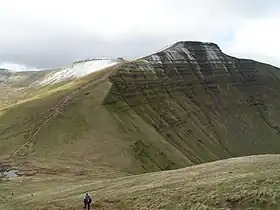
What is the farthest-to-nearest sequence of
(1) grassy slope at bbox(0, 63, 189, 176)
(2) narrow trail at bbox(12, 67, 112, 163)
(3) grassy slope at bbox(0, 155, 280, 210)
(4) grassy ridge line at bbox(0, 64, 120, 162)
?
(4) grassy ridge line at bbox(0, 64, 120, 162), (2) narrow trail at bbox(12, 67, 112, 163), (1) grassy slope at bbox(0, 63, 189, 176), (3) grassy slope at bbox(0, 155, 280, 210)

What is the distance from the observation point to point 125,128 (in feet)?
422

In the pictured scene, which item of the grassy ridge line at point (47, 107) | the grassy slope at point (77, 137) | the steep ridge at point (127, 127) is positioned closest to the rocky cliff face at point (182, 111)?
the steep ridge at point (127, 127)

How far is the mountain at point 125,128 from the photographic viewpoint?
333 ft

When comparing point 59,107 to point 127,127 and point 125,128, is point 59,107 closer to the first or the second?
point 125,128

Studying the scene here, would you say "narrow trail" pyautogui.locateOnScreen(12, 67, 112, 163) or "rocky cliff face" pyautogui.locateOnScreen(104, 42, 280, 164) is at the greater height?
"narrow trail" pyautogui.locateOnScreen(12, 67, 112, 163)

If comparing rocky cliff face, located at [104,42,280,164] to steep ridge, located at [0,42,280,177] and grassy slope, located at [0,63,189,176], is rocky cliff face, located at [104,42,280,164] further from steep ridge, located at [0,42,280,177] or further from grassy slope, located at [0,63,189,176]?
grassy slope, located at [0,63,189,176]

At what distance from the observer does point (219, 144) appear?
16988cm

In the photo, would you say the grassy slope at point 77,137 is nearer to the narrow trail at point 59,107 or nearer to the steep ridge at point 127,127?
the narrow trail at point 59,107

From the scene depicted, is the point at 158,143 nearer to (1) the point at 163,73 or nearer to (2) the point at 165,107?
(2) the point at 165,107

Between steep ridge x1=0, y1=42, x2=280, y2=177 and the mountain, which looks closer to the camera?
the mountain

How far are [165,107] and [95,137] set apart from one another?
54.6 m

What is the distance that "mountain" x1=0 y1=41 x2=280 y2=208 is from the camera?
333 feet

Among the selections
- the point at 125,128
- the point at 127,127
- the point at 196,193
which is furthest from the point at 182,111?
the point at 196,193

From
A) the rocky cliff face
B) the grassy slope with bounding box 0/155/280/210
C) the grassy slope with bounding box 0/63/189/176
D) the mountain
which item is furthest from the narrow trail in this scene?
the grassy slope with bounding box 0/155/280/210
